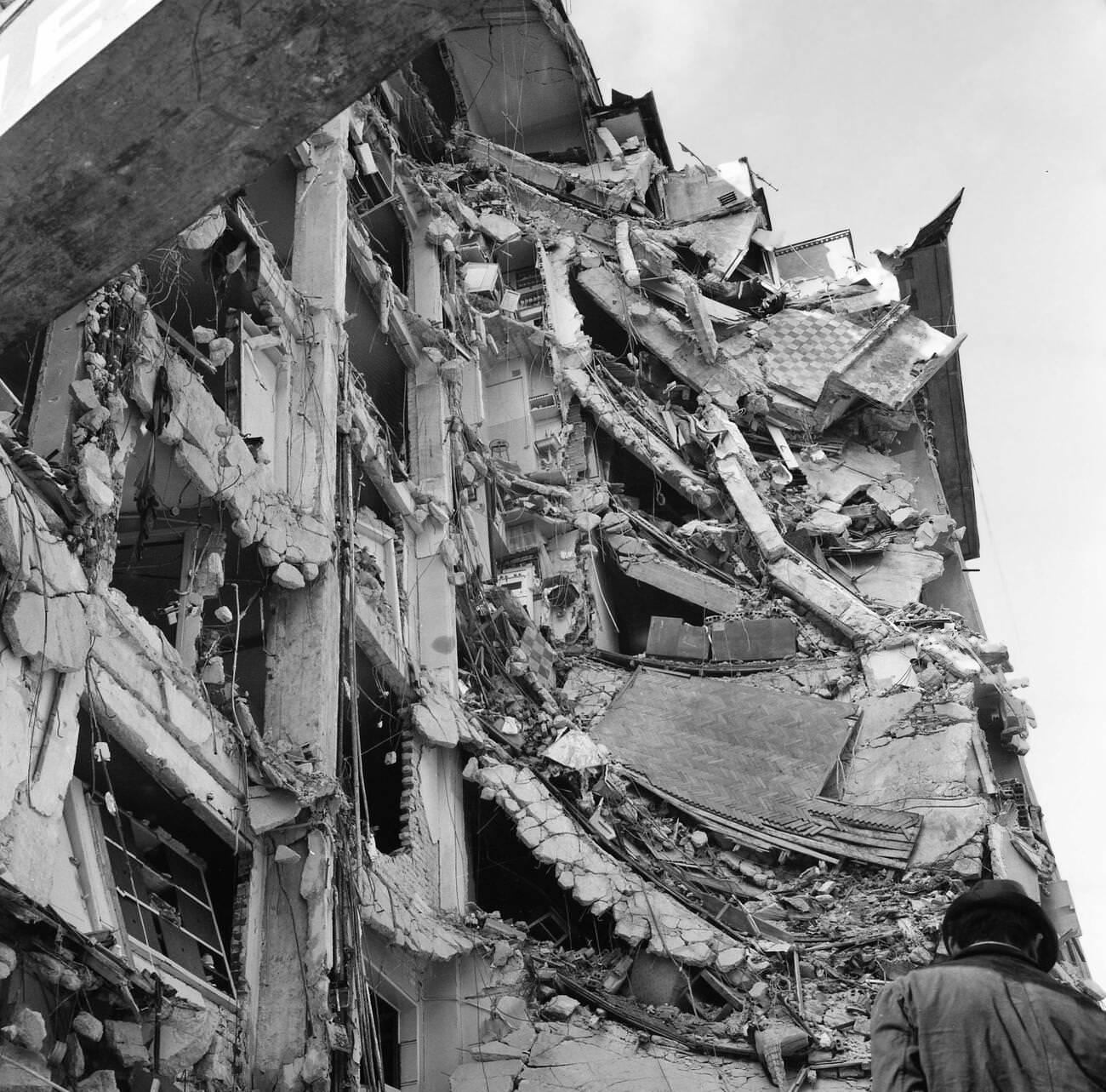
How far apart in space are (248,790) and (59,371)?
10.9 feet

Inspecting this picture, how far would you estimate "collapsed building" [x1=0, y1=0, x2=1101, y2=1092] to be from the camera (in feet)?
26.9

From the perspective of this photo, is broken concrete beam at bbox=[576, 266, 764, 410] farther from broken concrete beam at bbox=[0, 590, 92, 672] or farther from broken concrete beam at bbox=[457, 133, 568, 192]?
broken concrete beam at bbox=[0, 590, 92, 672]

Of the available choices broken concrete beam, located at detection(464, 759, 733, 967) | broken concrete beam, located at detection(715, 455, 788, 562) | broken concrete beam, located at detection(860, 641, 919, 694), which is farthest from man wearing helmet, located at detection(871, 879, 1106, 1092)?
broken concrete beam, located at detection(715, 455, 788, 562)

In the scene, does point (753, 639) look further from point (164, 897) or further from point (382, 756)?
point (164, 897)

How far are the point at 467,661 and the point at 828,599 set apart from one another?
632 centimetres

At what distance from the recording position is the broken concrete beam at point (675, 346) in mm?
24125

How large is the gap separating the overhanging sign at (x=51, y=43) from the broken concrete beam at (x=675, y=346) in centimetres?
1993

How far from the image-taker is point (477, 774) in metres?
13.6

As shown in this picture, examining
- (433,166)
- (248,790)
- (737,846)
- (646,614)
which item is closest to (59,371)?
(248,790)

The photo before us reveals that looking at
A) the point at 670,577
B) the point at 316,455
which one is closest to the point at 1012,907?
the point at 316,455

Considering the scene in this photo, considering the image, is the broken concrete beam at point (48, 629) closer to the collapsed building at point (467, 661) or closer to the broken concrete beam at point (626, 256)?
the collapsed building at point (467, 661)

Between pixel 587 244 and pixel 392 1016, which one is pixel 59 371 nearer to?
pixel 392 1016

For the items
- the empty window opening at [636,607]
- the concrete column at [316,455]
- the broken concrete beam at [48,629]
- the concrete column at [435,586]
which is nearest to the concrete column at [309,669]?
the concrete column at [316,455]

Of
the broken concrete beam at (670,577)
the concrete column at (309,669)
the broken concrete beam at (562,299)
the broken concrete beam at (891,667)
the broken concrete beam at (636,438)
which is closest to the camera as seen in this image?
the concrete column at (309,669)
